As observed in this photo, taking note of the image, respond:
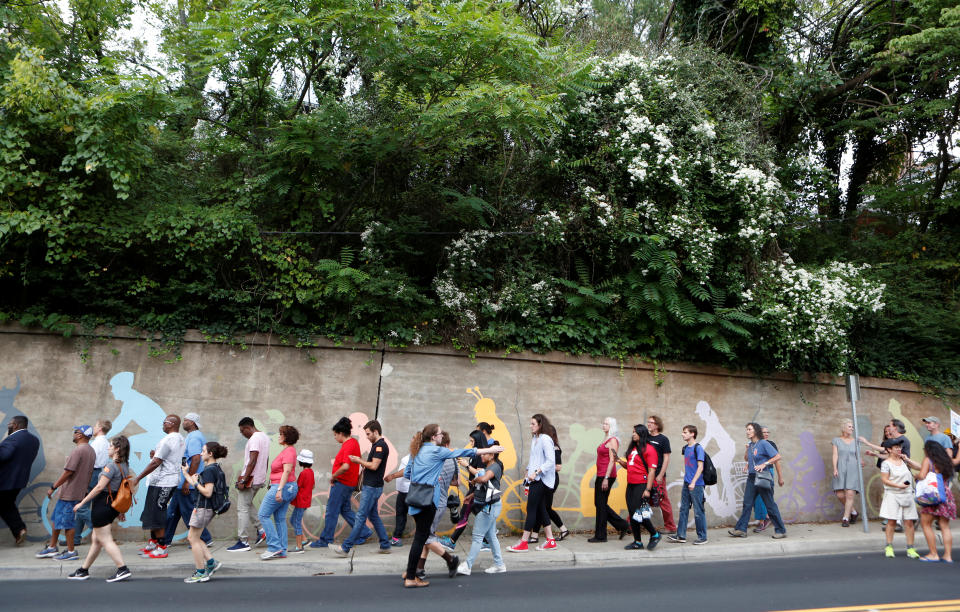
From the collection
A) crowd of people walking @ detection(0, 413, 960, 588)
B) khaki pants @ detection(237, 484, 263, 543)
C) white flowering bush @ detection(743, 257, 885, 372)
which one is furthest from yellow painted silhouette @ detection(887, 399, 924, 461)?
khaki pants @ detection(237, 484, 263, 543)

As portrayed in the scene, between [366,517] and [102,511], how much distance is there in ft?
9.90

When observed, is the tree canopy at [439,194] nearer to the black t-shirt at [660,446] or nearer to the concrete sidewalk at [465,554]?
the black t-shirt at [660,446]

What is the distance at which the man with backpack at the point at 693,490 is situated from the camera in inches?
341

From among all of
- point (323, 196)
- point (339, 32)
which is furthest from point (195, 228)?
point (339, 32)

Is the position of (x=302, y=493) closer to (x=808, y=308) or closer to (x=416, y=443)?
(x=416, y=443)

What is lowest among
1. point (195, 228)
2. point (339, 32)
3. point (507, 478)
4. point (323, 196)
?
point (507, 478)

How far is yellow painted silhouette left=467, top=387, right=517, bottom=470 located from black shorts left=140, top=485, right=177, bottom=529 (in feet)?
15.6

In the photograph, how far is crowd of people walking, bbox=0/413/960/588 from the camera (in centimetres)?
644

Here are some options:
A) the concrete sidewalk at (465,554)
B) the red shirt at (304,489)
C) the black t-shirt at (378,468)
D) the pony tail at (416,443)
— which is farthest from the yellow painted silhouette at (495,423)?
the pony tail at (416,443)

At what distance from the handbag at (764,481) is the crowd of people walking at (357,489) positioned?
0.18 ft

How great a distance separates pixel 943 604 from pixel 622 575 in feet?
10.6

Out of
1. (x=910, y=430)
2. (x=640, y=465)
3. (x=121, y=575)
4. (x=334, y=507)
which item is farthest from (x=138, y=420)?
(x=910, y=430)

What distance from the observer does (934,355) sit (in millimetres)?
12484

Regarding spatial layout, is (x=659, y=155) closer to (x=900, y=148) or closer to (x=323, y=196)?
(x=323, y=196)
